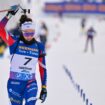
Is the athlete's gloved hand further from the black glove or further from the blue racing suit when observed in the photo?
the black glove

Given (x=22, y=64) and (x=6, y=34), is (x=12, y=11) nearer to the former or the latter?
(x=6, y=34)

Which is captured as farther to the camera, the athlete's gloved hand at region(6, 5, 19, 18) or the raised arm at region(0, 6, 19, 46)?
the athlete's gloved hand at region(6, 5, 19, 18)

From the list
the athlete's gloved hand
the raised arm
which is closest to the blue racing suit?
the raised arm

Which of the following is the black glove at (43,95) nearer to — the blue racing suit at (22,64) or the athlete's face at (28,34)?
the blue racing suit at (22,64)

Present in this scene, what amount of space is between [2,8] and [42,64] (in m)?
1.89

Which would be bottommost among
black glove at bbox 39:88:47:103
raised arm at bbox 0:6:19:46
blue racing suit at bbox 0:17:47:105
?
black glove at bbox 39:88:47:103

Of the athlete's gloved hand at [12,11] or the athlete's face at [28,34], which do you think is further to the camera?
the athlete's gloved hand at [12,11]

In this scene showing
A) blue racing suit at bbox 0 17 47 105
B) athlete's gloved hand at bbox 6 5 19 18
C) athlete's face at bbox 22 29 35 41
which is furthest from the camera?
athlete's gloved hand at bbox 6 5 19 18

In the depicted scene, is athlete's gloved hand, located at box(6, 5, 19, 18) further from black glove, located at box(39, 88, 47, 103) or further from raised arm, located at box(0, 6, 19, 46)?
black glove, located at box(39, 88, 47, 103)

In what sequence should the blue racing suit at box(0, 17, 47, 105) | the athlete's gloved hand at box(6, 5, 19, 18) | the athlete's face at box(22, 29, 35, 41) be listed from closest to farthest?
the blue racing suit at box(0, 17, 47, 105), the athlete's face at box(22, 29, 35, 41), the athlete's gloved hand at box(6, 5, 19, 18)

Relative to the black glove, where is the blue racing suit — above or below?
above

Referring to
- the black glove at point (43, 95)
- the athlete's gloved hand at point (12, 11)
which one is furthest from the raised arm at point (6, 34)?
the black glove at point (43, 95)

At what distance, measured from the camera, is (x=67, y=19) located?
6938 centimetres

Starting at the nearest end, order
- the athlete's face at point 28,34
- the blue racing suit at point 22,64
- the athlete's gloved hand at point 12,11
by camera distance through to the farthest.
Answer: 1. the blue racing suit at point 22,64
2. the athlete's face at point 28,34
3. the athlete's gloved hand at point 12,11
